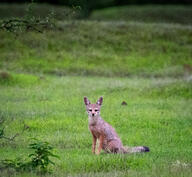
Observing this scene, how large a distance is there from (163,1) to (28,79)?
3764 cm

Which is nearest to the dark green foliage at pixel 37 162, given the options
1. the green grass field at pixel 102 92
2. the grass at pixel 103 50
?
the green grass field at pixel 102 92

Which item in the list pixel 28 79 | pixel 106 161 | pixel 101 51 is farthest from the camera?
pixel 101 51

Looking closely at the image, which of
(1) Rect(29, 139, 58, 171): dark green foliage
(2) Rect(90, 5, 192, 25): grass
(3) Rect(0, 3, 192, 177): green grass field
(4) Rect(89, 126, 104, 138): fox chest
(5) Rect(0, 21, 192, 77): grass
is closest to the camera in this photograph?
(1) Rect(29, 139, 58, 171): dark green foliage

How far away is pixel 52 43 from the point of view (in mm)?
36344

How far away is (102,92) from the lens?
70.7 feet

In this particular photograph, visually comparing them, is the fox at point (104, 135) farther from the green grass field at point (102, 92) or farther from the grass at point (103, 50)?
the grass at point (103, 50)

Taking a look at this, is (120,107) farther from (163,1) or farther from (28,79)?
(163,1)

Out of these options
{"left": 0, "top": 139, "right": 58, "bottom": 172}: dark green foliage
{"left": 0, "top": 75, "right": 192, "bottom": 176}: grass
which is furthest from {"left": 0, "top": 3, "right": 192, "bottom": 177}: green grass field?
{"left": 0, "top": 139, "right": 58, "bottom": 172}: dark green foliage

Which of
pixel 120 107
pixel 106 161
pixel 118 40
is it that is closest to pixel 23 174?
pixel 106 161

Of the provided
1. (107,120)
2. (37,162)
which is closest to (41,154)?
(37,162)

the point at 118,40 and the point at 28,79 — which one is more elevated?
the point at 118,40

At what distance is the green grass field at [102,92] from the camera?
10.7m

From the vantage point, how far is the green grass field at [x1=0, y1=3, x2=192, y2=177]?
34.9ft

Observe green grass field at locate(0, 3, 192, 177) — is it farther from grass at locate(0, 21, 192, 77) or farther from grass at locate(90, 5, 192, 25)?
grass at locate(90, 5, 192, 25)
